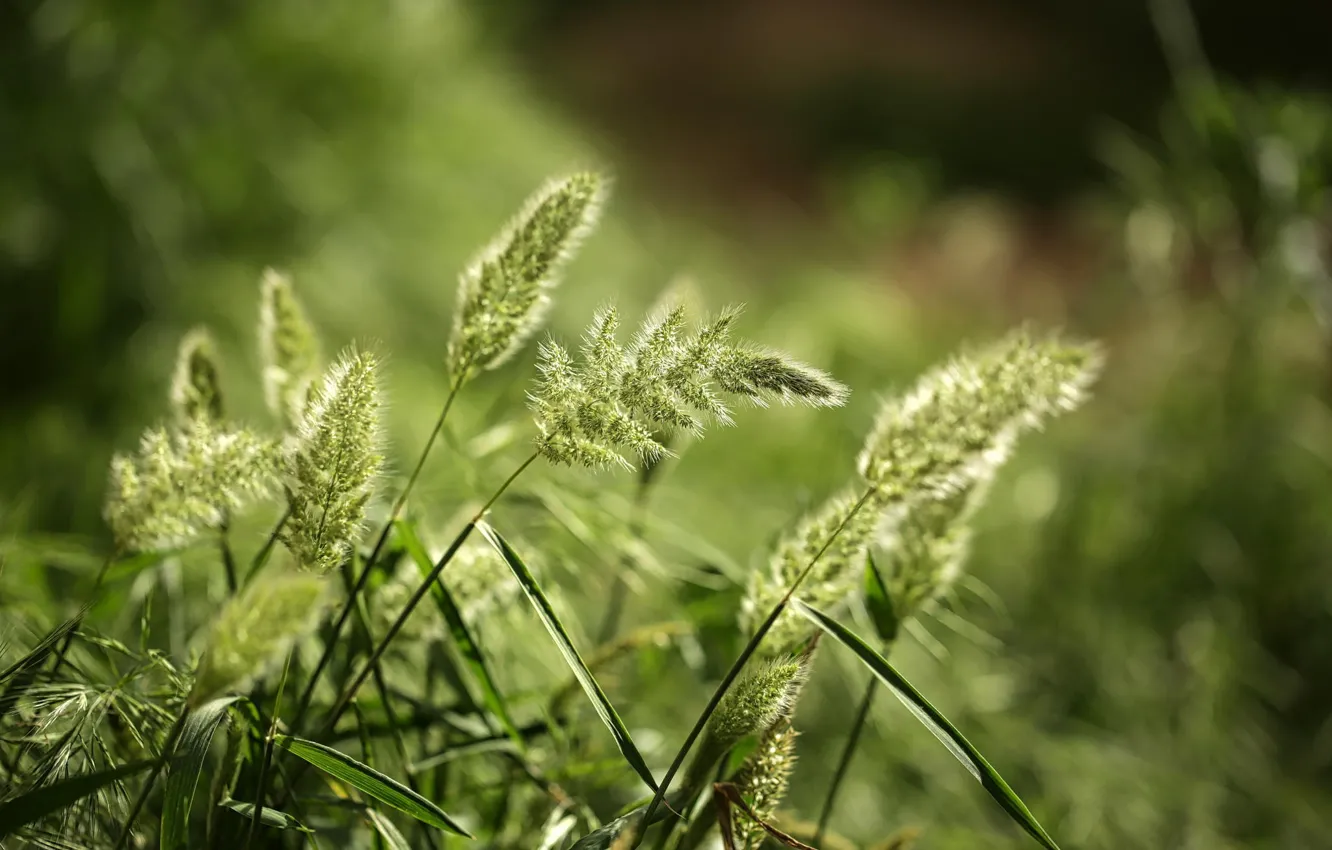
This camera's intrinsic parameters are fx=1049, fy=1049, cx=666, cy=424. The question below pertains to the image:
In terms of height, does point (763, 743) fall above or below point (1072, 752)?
below

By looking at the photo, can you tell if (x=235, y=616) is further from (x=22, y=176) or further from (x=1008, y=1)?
(x=1008, y=1)

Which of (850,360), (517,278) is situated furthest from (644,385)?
(850,360)

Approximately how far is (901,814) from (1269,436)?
93cm

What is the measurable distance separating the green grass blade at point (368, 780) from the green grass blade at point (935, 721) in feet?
0.63

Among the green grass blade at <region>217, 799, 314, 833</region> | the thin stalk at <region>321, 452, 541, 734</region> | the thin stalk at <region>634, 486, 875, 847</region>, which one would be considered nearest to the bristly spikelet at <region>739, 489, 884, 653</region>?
the thin stalk at <region>634, 486, 875, 847</region>

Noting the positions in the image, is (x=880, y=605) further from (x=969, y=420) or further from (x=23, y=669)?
(x=23, y=669)

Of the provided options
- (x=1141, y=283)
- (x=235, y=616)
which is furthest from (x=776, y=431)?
(x=235, y=616)

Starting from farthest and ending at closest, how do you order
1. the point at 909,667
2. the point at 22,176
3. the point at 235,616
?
the point at 22,176, the point at 909,667, the point at 235,616

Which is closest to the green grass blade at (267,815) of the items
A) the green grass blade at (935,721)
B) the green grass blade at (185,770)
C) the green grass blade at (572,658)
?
the green grass blade at (185,770)

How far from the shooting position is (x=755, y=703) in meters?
0.45

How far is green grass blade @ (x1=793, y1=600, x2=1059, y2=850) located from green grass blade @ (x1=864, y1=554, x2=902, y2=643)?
0.08 meters

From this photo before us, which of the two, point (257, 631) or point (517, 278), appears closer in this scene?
point (257, 631)

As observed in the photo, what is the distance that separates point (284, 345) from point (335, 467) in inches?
6.6

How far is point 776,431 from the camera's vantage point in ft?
7.27
